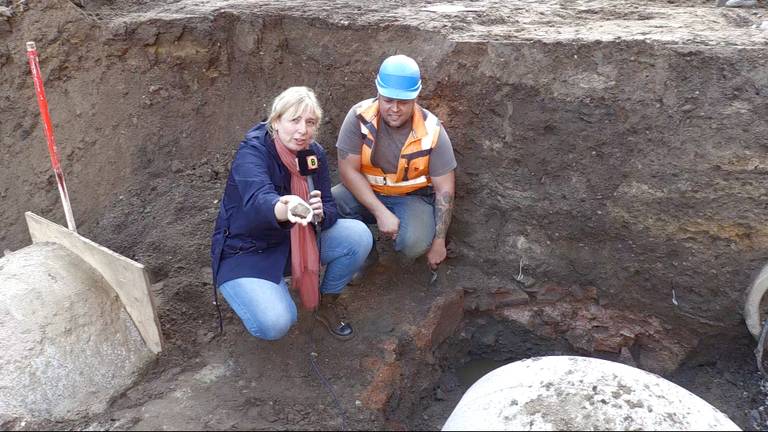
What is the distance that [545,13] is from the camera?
4910 millimetres

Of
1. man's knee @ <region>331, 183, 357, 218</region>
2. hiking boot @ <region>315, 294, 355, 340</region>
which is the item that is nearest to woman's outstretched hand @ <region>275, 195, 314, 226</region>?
hiking boot @ <region>315, 294, 355, 340</region>

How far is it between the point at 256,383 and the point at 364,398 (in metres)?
0.60

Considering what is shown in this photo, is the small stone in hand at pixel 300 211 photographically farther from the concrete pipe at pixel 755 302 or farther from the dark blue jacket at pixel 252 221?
the concrete pipe at pixel 755 302

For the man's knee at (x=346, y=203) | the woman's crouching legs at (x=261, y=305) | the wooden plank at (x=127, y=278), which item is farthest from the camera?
Result: the man's knee at (x=346, y=203)

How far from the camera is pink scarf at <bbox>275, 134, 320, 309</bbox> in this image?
3.36 meters

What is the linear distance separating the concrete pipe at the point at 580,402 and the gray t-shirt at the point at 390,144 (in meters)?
1.36

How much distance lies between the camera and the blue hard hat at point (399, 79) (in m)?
3.47

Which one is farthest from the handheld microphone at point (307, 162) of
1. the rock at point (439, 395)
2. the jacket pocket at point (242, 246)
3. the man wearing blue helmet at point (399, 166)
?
the rock at point (439, 395)

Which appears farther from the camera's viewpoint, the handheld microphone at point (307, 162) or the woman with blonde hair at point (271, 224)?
the handheld microphone at point (307, 162)

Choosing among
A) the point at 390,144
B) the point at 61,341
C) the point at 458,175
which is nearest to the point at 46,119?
the point at 61,341

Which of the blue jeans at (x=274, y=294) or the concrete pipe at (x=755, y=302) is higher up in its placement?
the blue jeans at (x=274, y=294)

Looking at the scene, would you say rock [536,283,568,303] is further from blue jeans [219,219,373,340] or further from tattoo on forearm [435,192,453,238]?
blue jeans [219,219,373,340]

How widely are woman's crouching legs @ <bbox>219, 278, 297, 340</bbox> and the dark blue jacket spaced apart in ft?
0.14

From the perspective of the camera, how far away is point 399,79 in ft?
11.4
